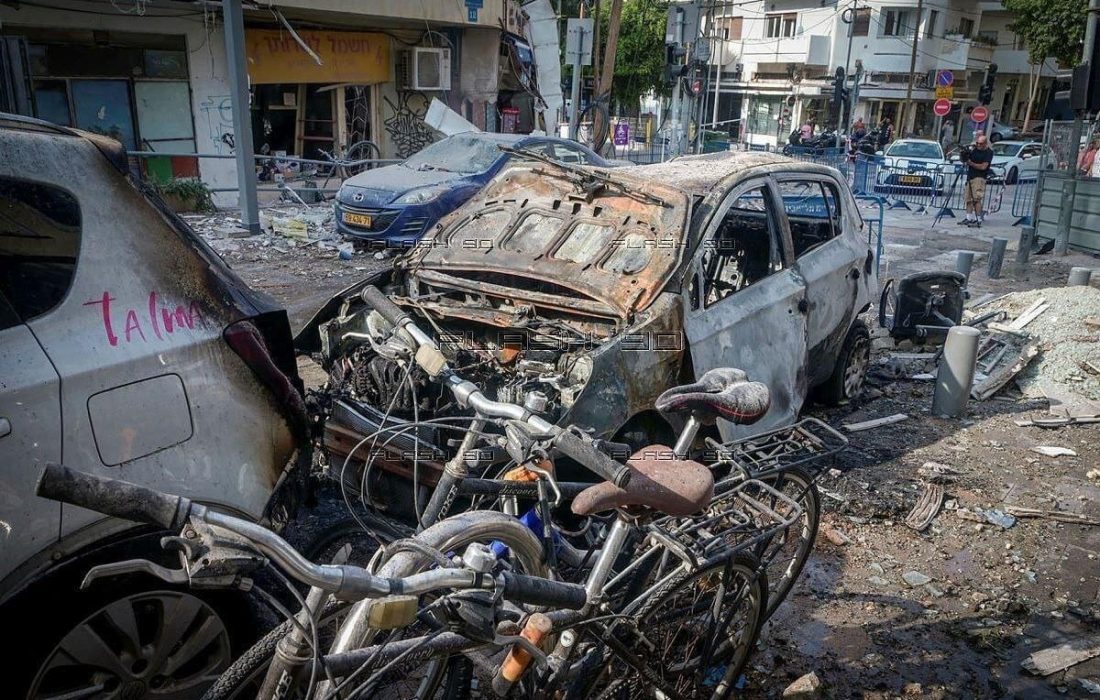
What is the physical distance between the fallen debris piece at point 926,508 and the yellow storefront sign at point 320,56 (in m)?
15.3

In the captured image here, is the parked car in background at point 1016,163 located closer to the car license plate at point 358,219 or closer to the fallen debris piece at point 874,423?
the car license plate at point 358,219

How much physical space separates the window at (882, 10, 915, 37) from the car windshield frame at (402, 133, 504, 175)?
37.5 metres

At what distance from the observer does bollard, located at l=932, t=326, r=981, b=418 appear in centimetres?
590

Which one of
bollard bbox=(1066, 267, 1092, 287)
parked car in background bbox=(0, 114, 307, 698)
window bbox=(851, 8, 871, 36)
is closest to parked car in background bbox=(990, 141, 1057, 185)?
bollard bbox=(1066, 267, 1092, 287)

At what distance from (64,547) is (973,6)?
53748 mm

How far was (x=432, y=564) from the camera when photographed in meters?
2.01

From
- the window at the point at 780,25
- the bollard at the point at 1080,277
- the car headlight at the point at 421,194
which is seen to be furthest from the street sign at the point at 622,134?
the window at the point at 780,25

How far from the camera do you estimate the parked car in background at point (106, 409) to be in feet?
7.47

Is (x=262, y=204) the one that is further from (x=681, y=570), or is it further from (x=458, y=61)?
(x=681, y=570)

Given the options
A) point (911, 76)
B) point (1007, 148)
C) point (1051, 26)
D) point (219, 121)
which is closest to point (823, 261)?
point (219, 121)

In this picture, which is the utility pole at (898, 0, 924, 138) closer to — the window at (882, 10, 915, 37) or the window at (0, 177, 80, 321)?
the window at (882, 10, 915, 37)

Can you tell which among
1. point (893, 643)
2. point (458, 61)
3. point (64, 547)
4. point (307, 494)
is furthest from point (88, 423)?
point (458, 61)

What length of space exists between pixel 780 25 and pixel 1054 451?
44265mm

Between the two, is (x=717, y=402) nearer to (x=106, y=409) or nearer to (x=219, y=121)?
(x=106, y=409)
